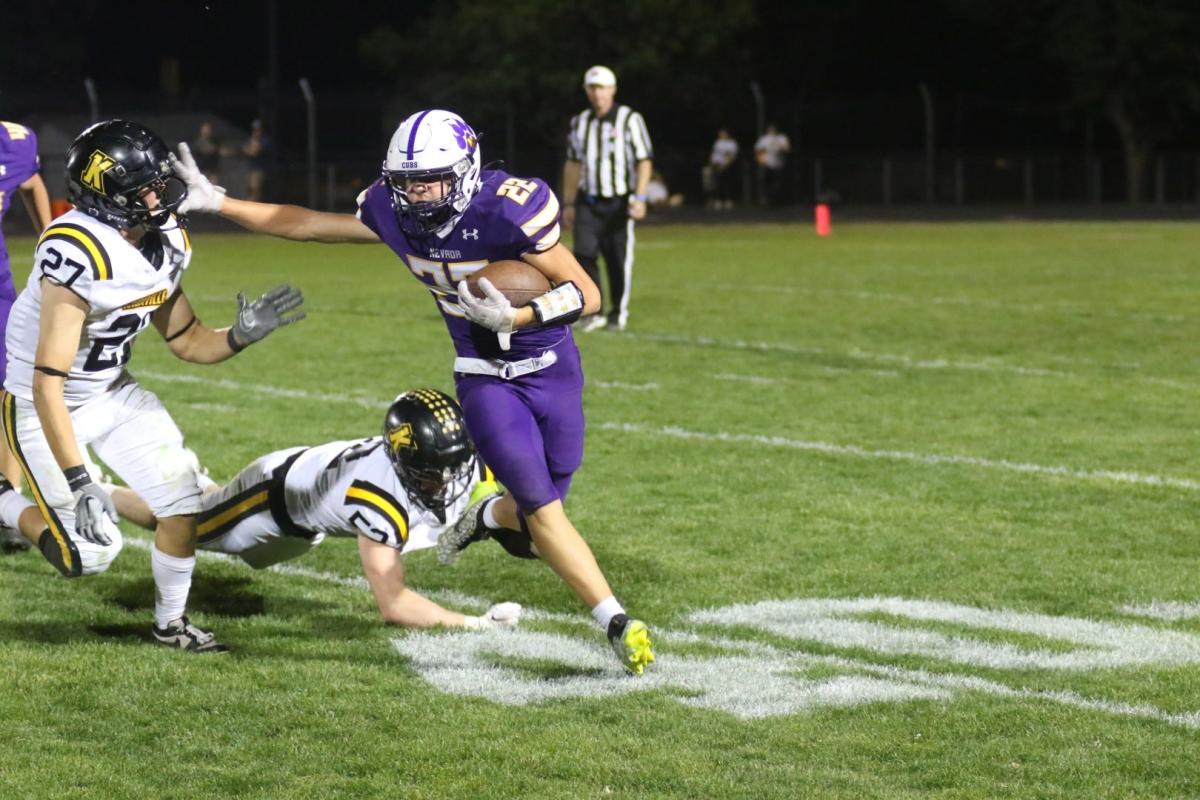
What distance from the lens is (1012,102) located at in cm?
3353

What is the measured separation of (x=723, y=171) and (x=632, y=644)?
85.3 feet

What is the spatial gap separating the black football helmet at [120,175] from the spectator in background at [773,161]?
24730 mm

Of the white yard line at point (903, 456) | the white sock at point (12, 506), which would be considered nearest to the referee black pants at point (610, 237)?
the white yard line at point (903, 456)

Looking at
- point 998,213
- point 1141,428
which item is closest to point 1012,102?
point 998,213

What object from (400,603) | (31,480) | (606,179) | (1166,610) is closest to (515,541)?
(400,603)

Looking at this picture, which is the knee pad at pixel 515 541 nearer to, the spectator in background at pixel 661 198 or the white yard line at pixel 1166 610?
the white yard line at pixel 1166 610

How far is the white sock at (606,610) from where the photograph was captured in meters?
4.29

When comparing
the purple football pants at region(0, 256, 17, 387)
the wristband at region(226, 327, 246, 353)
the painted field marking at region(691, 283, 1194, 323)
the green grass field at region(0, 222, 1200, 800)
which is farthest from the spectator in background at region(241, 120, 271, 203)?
the wristband at region(226, 327, 246, 353)

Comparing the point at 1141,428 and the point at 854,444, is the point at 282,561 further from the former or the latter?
the point at 1141,428

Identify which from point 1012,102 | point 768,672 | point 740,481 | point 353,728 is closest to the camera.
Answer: point 353,728

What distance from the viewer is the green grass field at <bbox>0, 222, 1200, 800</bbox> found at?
3617 mm

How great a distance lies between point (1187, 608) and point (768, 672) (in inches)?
51.1

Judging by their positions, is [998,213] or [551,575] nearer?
[551,575]

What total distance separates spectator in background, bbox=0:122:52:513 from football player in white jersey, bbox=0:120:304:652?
30.5 inches
